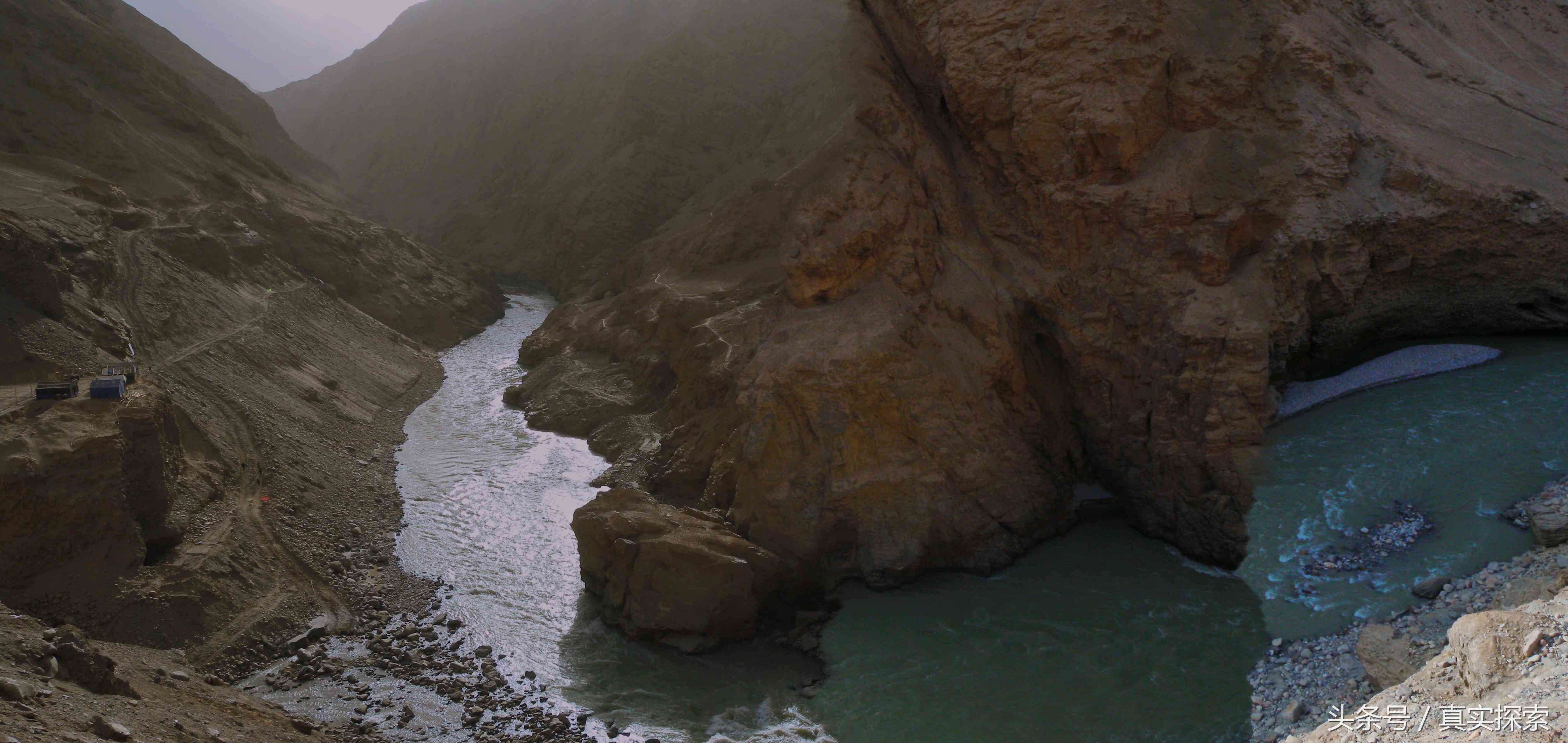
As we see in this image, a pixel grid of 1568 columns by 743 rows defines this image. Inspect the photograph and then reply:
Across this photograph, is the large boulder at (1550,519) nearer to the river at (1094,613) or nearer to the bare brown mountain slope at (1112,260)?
the river at (1094,613)

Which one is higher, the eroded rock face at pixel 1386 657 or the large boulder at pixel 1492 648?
the large boulder at pixel 1492 648

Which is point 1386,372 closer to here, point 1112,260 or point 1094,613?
point 1112,260

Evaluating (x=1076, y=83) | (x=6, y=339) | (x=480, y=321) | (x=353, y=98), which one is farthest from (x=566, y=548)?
(x=353, y=98)
